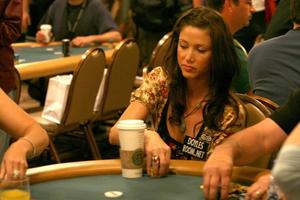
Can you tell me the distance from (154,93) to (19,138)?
677 mm

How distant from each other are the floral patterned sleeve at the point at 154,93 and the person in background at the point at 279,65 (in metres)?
0.62

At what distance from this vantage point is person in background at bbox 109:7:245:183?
2811 millimetres

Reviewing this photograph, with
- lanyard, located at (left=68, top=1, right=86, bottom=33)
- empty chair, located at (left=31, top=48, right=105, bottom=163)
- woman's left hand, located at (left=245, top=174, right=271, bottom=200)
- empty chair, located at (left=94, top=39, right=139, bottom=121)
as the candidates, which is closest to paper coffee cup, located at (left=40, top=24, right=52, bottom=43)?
lanyard, located at (left=68, top=1, right=86, bottom=33)

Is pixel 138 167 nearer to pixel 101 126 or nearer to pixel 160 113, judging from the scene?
pixel 160 113

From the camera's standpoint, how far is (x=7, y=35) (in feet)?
12.3

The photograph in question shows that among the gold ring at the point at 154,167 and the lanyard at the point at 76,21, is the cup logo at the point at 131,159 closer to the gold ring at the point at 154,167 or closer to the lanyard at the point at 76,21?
the gold ring at the point at 154,167

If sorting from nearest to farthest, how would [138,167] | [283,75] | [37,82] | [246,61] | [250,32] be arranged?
[138,167] < [283,75] < [246,61] < [250,32] < [37,82]

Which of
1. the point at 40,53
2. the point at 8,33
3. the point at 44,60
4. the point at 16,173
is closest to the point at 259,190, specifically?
the point at 16,173

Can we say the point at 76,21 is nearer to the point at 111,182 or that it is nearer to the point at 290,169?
the point at 111,182

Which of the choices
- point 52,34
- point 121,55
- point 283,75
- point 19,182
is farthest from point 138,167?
point 52,34

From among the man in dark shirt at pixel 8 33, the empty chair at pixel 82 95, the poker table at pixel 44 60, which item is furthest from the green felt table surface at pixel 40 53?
the man in dark shirt at pixel 8 33

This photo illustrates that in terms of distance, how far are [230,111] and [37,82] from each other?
397 cm

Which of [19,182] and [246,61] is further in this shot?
[246,61]

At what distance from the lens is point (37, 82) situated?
653cm
